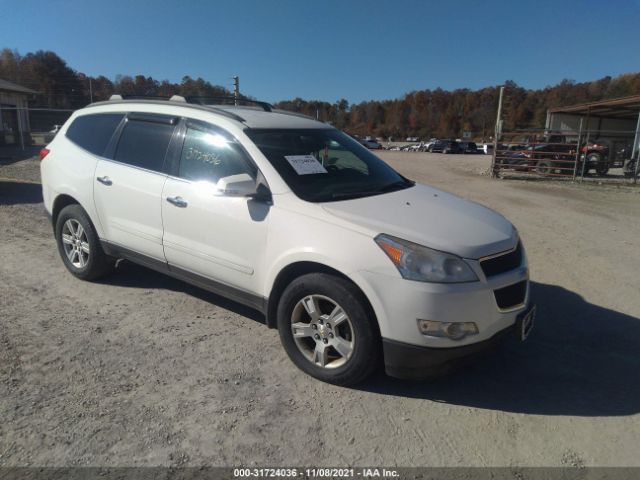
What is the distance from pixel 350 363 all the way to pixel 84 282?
3.30 m

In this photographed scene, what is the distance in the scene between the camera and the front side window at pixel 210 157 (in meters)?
3.70

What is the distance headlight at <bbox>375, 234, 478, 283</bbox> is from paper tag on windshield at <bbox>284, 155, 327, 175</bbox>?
1.06 m

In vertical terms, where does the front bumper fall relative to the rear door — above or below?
below

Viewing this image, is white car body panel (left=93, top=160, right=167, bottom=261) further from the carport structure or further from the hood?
the carport structure

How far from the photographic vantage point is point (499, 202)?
11.7 m

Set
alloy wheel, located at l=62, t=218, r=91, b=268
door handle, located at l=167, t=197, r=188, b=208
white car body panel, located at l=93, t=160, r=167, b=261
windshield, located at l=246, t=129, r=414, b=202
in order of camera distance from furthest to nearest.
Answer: alloy wheel, located at l=62, t=218, r=91, b=268 < white car body panel, located at l=93, t=160, r=167, b=261 < door handle, located at l=167, t=197, r=188, b=208 < windshield, located at l=246, t=129, r=414, b=202

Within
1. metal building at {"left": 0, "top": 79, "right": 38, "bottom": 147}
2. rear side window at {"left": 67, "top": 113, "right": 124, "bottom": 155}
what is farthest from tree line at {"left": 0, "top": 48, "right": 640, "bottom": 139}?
rear side window at {"left": 67, "top": 113, "right": 124, "bottom": 155}

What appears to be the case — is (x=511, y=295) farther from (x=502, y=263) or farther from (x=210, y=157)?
(x=210, y=157)

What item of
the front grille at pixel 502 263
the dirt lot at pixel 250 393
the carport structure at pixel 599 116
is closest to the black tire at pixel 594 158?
the carport structure at pixel 599 116

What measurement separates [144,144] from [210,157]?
34.6 inches

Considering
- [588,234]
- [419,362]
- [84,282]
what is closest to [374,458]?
[419,362]

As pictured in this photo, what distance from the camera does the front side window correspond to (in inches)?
146

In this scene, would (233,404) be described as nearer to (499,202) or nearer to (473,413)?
(473,413)

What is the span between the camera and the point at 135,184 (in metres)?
4.21
